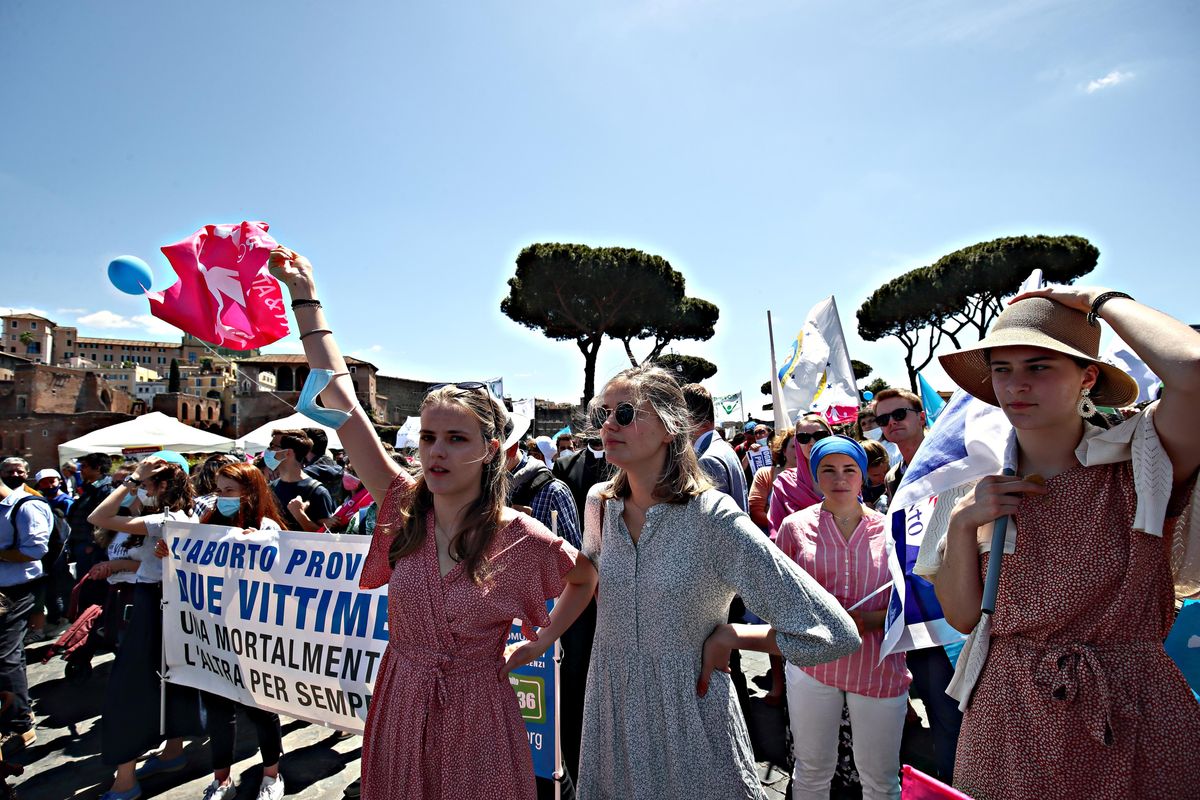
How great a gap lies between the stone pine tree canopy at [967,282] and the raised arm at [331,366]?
78.7ft

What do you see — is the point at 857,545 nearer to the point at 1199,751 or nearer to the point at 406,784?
the point at 1199,751

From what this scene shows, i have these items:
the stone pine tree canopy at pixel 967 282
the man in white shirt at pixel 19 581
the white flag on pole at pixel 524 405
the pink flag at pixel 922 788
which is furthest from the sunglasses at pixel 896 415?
the stone pine tree canopy at pixel 967 282

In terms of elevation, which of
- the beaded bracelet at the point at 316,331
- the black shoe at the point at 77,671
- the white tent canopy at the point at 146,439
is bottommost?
the black shoe at the point at 77,671

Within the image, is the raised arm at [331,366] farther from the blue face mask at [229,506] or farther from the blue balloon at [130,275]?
the blue face mask at [229,506]

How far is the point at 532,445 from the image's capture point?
32.4ft

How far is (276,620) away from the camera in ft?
11.7

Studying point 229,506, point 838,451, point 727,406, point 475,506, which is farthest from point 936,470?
point 727,406

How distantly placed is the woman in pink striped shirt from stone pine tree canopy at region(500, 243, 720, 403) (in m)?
25.7

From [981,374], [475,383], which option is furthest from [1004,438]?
[475,383]

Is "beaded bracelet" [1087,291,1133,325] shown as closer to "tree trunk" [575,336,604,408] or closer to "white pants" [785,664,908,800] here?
"white pants" [785,664,908,800]

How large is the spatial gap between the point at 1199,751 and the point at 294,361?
2624 inches

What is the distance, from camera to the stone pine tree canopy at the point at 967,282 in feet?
83.5

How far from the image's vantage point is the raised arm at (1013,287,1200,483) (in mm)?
1251

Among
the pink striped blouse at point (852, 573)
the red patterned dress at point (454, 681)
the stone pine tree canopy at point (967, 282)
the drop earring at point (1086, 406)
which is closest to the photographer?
the drop earring at point (1086, 406)
